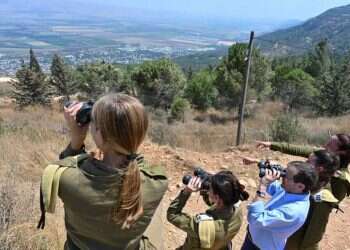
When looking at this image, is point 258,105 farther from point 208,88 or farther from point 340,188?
point 340,188

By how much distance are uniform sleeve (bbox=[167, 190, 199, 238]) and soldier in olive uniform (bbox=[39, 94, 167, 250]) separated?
850 mm

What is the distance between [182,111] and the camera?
Answer: 85.5 ft

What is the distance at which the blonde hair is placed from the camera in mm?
1612

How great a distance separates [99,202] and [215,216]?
1.10 m

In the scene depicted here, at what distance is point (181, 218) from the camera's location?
262 centimetres

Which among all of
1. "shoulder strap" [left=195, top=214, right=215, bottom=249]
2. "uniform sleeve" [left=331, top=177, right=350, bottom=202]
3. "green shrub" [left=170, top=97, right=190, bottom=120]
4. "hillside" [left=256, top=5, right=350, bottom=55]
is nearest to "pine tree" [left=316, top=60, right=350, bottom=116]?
"green shrub" [left=170, top=97, right=190, bottom=120]

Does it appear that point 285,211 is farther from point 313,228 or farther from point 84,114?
point 84,114

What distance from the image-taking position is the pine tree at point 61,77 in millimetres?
40875

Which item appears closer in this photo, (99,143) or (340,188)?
(99,143)

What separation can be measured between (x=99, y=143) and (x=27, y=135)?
225 inches

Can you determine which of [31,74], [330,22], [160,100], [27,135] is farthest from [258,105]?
[330,22]

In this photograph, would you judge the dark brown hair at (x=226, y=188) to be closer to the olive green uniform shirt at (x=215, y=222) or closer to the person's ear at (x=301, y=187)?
the olive green uniform shirt at (x=215, y=222)

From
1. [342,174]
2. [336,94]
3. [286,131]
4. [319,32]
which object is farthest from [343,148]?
[319,32]

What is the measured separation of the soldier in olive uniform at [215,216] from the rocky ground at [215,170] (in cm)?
213
